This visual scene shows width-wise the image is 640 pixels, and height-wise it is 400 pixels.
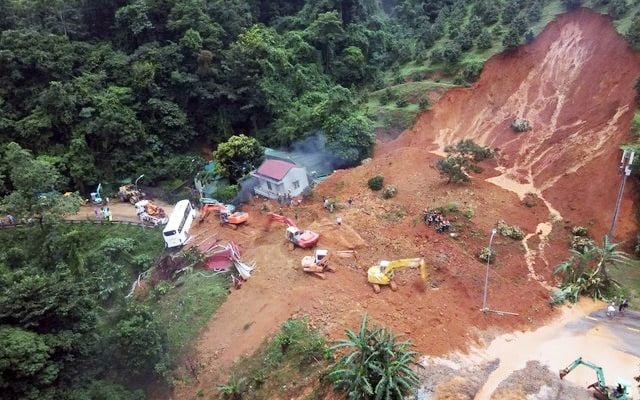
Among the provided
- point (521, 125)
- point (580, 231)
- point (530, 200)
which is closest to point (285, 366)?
point (580, 231)

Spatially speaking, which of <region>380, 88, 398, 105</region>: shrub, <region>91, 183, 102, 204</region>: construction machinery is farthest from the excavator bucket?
<region>91, 183, 102, 204</region>: construction machinery

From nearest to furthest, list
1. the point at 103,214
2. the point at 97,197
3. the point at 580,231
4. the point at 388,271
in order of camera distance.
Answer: the point at 388,271, the point at 580,231, the point at 103,214, the point at 97,197

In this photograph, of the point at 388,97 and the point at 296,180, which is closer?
the point at 296,180

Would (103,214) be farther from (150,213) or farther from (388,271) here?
(388,271)

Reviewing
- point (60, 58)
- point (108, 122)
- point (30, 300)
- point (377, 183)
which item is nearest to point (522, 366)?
point (377, 183)

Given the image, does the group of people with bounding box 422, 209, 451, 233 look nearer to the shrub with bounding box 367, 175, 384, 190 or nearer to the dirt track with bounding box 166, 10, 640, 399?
the dirt track with bounding box 166, 10, 640, 399

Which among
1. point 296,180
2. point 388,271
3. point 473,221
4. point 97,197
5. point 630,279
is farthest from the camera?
point 97,197

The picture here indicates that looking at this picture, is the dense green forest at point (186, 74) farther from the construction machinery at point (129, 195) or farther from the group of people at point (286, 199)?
the group of people at point (286, 199)

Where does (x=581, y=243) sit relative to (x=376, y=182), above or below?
above
